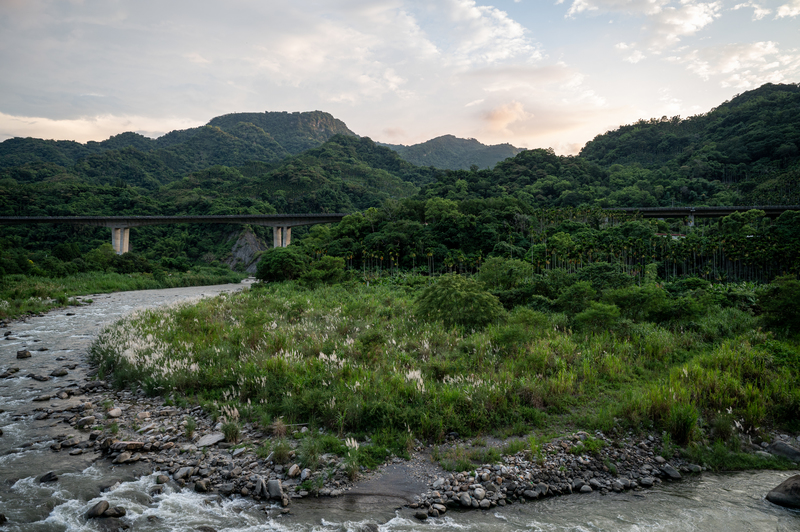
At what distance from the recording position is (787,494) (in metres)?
6.75

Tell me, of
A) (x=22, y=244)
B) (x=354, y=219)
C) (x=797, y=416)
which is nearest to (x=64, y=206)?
(x=22, y=244)

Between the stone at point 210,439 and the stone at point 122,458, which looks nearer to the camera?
the stone at point 122,458

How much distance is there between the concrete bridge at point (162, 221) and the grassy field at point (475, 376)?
70591 mm

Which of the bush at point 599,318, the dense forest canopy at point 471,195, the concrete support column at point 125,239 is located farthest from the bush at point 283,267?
the concrete support column at point 125,239

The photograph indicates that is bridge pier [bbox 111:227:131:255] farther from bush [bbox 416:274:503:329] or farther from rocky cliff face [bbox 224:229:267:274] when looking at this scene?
bush [bbox 416:274:503:329]

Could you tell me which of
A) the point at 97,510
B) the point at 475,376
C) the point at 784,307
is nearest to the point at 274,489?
the point at 97,510

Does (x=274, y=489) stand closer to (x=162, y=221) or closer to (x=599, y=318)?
(x=599, y=318)

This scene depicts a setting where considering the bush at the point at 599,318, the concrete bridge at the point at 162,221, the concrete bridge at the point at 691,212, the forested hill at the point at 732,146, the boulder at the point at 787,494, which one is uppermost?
the forested hill at the point at 732,146

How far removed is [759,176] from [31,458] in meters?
137

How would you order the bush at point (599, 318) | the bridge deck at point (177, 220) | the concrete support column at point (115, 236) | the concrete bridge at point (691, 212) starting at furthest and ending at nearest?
the concrete support column at point (115, 236)
the concrete bridge at point (691, 212)
the bridge deck at point (177, 220)
the bush at point (599, 318)

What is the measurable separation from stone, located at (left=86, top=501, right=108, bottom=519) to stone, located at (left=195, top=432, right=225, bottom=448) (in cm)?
201

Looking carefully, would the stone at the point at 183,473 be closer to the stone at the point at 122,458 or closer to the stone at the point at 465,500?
the stone at the point at 122,458

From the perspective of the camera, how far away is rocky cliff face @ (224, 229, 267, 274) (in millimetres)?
83750

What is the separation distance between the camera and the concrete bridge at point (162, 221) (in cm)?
7706
